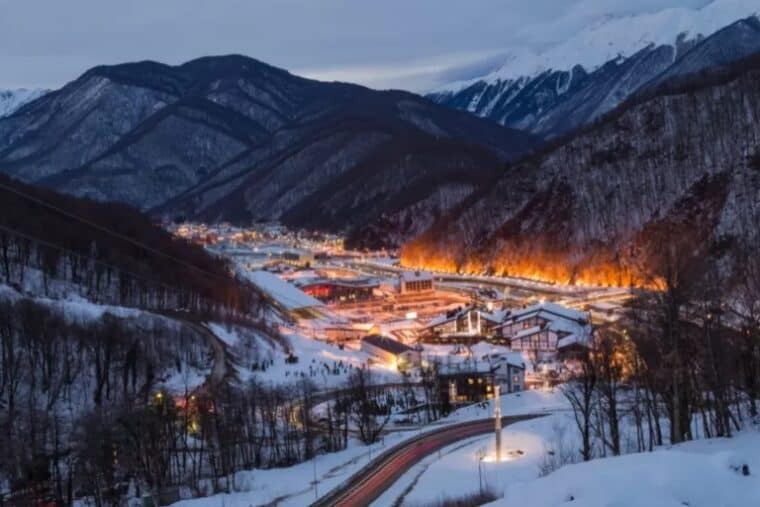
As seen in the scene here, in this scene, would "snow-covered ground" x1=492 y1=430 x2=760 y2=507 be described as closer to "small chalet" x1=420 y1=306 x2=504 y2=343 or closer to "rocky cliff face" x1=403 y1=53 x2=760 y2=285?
"small chalet" x1=420 y1=306 x2=504 y2=343

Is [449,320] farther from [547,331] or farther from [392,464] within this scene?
[392,464]

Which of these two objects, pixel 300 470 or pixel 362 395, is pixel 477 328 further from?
pixel 300 470

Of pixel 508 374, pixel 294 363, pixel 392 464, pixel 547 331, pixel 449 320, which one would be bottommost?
pixel 392 464

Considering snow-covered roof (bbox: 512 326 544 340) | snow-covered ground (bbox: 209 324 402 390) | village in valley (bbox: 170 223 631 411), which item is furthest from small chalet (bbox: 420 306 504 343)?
snow-covered ground (bbox: 209 324 402 390)

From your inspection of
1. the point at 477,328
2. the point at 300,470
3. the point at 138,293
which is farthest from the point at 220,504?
the point at 477,328

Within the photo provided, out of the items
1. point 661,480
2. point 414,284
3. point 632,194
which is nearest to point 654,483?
point 661,480

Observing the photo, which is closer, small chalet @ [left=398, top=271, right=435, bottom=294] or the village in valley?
the village in valley
